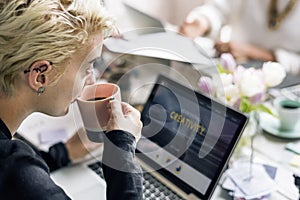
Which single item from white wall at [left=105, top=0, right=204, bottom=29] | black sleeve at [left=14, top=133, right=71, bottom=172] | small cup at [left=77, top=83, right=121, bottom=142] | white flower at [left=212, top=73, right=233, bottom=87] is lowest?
black sleeve at [left=14, top=133, right=71, bottom=172]

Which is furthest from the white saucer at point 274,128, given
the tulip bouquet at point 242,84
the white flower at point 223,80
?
the white flower at point 223,80

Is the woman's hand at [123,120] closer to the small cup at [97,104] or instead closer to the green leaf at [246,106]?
the small cup at [97,104]

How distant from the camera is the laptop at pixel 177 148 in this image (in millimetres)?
1029

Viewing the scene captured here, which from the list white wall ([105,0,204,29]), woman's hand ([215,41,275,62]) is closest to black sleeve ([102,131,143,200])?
woman's hand ([215,41,275,62])

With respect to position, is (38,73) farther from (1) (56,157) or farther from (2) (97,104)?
(1) (56,157)

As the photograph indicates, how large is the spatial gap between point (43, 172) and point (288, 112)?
756mm

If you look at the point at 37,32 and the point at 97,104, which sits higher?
the point at 37,32

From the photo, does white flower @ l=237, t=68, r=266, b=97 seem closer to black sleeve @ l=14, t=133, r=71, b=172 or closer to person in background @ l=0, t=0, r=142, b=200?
person in background @ l=0, t=0, r=142, b=200

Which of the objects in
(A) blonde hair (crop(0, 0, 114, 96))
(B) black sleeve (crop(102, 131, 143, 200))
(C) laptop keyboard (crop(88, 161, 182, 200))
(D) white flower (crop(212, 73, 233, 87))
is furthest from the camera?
(D) white flower (crop(212, 73, 233, 87))

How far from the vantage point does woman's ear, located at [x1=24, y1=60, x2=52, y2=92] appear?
2.60 feet

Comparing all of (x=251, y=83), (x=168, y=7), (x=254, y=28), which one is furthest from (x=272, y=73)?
(x=168, y=7)

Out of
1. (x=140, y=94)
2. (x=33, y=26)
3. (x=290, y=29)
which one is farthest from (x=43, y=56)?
(x=290, y=29)

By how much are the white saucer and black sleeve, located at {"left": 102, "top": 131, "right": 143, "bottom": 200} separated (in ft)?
1.84

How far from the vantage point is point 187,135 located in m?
1.09
